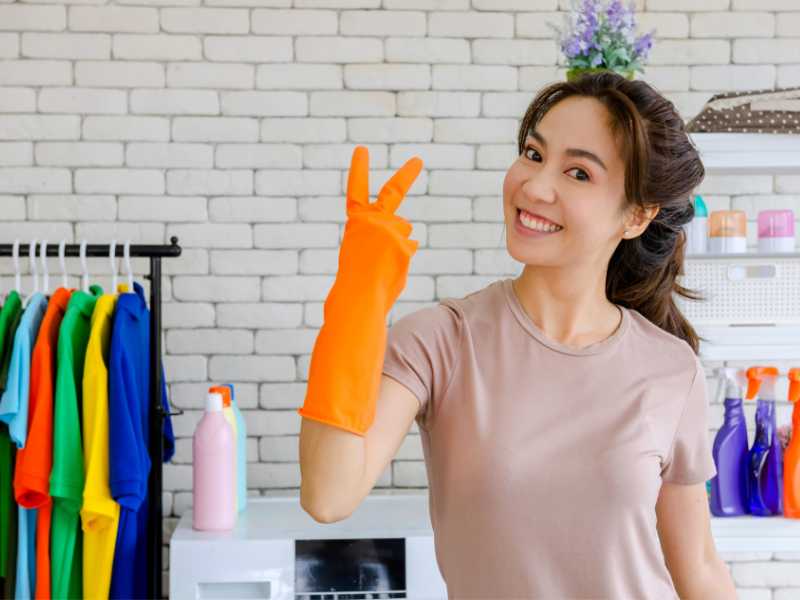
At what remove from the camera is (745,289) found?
7.34ft

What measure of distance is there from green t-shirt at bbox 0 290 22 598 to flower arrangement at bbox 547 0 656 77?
1.47 meters

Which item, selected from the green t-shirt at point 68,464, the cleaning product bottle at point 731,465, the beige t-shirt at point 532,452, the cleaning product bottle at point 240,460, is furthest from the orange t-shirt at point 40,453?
the cleaning product bottle at point 731,465

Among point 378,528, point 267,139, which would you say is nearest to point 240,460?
point 378,528

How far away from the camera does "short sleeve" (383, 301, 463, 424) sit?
1143mm

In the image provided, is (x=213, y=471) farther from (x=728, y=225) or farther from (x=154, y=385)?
(x=728, y=225)

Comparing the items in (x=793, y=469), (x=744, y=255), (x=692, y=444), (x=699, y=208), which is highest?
(x=699, y=208)

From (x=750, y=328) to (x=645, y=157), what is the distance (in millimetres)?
1210

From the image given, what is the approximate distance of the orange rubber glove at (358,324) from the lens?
3.20ft

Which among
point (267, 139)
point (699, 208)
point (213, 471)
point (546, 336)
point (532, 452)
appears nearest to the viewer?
point (532, 452)

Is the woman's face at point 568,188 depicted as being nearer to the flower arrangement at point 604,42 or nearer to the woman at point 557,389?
the woman at point 557,389

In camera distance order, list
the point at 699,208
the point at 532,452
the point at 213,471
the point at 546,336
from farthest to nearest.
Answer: the point at 699,208 < the point at 213,471 < the point at 546,336 < the point at 532,452

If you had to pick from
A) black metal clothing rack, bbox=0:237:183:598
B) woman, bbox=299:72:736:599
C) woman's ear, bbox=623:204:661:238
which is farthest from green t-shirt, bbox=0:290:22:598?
woman's ear, bbox=623:204:661:238

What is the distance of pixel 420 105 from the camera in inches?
102

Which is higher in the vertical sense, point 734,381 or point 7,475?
point 734,381
